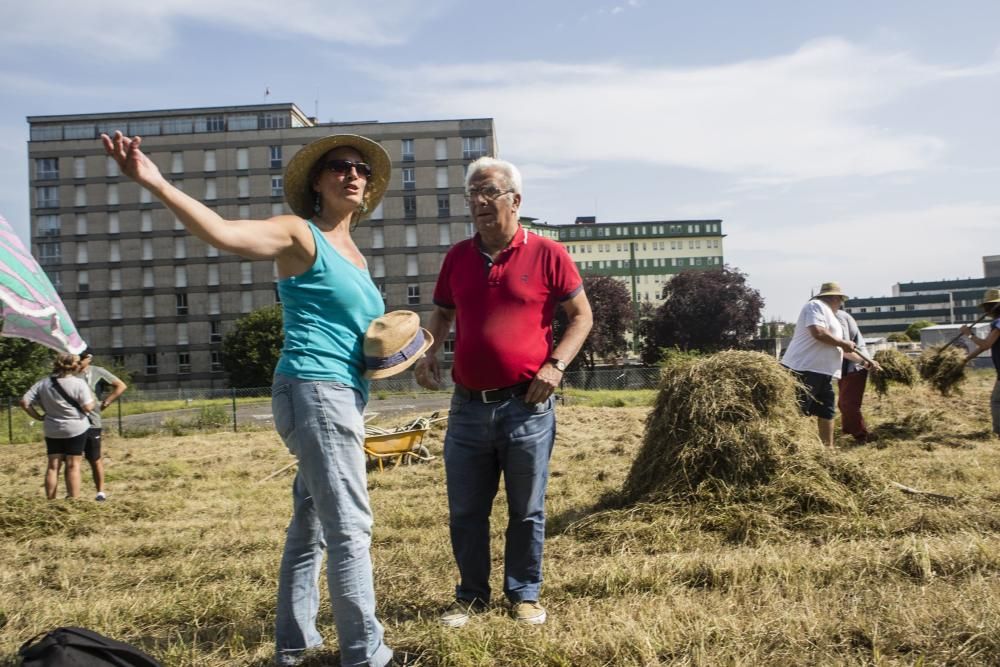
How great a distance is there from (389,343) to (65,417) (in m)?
6.94

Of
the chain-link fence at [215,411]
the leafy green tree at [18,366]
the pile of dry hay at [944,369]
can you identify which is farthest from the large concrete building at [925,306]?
the pile of dry hay at [944,369]

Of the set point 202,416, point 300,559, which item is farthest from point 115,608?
point 202,416

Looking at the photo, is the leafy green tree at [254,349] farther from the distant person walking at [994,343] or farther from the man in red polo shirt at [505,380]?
the man in red polo shirt at [505,380]

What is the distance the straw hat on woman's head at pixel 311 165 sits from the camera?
127 inches

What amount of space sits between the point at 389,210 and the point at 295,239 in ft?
237

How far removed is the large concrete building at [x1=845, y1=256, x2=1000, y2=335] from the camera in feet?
475

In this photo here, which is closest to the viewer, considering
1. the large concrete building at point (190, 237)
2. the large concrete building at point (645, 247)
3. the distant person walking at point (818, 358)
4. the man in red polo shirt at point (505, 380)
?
the man in red polo shirt at point (505, 380)

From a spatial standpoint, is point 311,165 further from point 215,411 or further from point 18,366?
point 18,366

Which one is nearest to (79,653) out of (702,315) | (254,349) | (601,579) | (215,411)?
(601,579)

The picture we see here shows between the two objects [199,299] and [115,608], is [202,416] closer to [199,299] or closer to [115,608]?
[115,608]

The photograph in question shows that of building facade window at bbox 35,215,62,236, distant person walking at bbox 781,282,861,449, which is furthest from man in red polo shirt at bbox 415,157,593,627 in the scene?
building facade window at bbox 35,215,62,236

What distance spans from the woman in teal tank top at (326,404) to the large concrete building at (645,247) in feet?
402

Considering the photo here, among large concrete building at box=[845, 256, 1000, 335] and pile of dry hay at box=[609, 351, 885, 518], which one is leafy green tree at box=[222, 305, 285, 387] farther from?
large concrete building at box=[845, 256, 1000, 335]

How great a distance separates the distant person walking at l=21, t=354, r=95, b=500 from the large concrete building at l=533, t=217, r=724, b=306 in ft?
386
